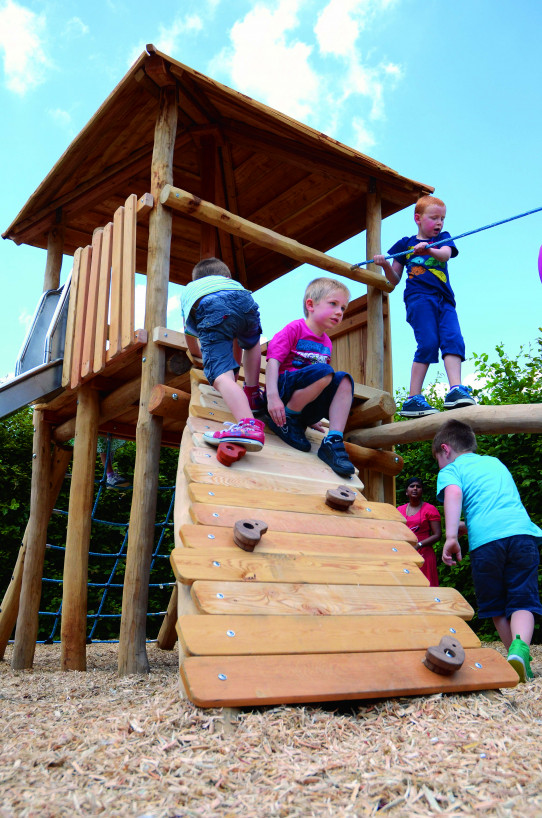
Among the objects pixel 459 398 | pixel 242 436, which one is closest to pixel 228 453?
pixel 242 436

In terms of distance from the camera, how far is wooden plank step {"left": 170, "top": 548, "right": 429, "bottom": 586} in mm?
2514

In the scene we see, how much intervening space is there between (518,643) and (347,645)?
3.73ft

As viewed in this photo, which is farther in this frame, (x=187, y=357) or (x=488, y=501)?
(x=187, y=357)

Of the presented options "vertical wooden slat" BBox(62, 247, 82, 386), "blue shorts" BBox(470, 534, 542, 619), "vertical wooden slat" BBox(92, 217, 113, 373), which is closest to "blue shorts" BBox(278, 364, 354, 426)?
"blue shorts" BBox(470, 534, 542, 619)

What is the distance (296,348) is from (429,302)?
4.27 ft

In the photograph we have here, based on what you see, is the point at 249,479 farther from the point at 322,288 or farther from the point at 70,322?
the point at 70,322

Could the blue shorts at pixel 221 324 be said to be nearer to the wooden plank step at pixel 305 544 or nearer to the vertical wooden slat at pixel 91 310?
the wooden plank step at pixel 305 544

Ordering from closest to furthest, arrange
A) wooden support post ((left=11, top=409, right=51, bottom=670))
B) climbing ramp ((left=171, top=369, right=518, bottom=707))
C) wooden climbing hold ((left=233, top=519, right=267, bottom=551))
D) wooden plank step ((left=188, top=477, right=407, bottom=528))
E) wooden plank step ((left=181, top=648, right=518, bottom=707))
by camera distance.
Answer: wooden plank step ((left=181, top=648, right=518, bottom=707)), climbing ramp ((left=171, top=369, right=518, bottom=707)), wooden climbing hold ((left=233, top=519, right=267, bottom=551)), wooden plank step ((left=188, top=477, right=407, bottom=528)), wooden support post ((left=11, top=409, right=51, bottom=670))

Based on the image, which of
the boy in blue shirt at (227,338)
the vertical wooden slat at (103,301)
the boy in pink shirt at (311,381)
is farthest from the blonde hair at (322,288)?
the vertical wooden slat at (103,301)

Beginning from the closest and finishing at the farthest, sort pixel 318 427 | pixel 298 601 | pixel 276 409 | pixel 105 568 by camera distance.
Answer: pixel 298 601 → pixel 276 409 → pixel 318 427 → pixel 105 568

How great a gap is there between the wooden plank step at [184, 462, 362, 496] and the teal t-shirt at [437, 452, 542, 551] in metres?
0.72

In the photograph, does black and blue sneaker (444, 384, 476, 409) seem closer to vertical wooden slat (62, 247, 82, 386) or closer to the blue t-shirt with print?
the blue t-shirt with print

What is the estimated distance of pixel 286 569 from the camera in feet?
8.85

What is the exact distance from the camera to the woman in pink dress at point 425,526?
5.98 m
